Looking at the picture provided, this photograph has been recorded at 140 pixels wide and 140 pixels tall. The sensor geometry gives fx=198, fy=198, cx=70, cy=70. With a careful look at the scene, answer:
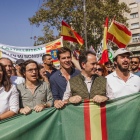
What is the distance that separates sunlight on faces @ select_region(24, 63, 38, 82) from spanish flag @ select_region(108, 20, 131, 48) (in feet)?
12.8

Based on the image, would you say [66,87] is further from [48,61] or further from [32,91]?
[48,61]

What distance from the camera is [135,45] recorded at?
31.5 metres

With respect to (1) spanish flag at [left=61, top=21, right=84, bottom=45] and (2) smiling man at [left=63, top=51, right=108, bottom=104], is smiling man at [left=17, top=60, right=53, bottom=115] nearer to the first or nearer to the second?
(2) smiling man at [left=63, top=51, right=108, bottom=104]

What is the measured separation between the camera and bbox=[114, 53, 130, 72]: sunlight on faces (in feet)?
11.3

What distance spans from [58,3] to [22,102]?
59.2 ft

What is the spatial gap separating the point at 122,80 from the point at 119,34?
3499 mm

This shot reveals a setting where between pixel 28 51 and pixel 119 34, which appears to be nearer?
pixel 119 34

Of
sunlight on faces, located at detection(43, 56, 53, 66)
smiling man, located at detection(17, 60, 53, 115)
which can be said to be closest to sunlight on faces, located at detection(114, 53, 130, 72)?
smiling man, located at detection(17, 60, 53, 115)

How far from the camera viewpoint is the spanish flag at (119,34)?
6465 mm

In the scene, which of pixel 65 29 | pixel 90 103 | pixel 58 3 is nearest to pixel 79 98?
pixel 90 103

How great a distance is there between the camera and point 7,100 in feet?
8.95

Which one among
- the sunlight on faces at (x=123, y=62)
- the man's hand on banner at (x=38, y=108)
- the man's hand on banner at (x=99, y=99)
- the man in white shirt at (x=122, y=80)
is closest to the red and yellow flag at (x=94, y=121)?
the man's hand on banner at (x=99, y=99)

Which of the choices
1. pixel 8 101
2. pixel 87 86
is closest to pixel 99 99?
pixel 87 86

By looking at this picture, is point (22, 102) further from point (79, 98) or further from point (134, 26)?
point (134, 26)
